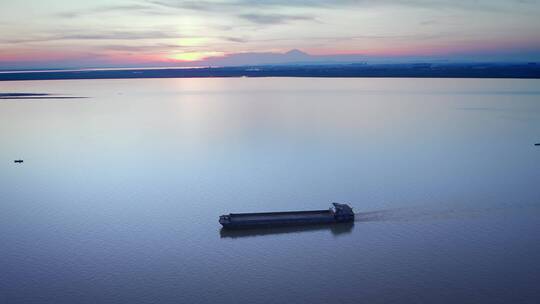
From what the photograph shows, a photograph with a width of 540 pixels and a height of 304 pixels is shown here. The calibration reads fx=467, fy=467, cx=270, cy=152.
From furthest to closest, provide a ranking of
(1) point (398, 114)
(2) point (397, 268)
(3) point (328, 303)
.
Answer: (1) point (398, 114) < (2) point (397, 268) < (3) point (328, 303)

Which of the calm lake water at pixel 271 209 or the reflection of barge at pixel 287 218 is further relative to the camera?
the reflection of barge at pixel 287 218

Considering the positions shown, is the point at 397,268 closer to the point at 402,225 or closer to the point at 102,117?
the point at 402,225

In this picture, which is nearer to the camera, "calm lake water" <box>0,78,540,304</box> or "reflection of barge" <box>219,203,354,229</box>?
"calm lake water" <box>0,78,540,304</box>

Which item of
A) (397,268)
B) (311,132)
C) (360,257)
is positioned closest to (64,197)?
(360,257)

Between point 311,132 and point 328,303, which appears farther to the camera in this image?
point 311,132
